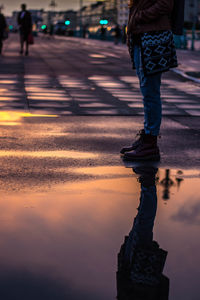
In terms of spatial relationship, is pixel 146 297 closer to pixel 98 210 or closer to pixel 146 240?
pixel 146 240

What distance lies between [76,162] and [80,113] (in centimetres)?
316

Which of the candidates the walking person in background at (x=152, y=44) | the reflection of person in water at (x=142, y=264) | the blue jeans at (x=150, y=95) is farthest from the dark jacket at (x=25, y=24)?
the reflection of person in water at (x=142, y=264)

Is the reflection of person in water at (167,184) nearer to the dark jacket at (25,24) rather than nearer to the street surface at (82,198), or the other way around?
the street surface at (82,198)

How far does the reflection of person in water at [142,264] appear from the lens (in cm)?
248

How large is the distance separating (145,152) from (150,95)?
49 centimetres

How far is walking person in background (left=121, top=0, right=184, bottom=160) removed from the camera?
5.04 m

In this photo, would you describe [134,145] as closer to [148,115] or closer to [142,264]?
[148,115]

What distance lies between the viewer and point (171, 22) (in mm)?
5176

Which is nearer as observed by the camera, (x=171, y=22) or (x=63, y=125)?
(x=171, y=22)

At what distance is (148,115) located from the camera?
5324 mm

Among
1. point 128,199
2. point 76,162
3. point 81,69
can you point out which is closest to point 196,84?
point 81,69

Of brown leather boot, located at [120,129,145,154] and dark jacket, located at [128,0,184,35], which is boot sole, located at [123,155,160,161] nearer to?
brown leather boot, located at [120,129,145,154]

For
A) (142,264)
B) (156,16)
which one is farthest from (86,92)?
(142,264)

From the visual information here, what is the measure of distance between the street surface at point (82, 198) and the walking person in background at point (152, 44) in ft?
1.22
